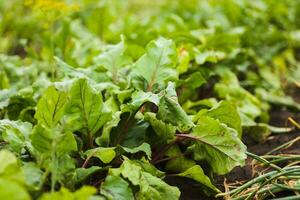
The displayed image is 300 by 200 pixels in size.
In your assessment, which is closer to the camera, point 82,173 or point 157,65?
point 82,173

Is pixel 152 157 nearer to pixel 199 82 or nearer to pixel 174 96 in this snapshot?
pixel 174 96

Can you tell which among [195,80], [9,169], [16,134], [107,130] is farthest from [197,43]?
[9,169]

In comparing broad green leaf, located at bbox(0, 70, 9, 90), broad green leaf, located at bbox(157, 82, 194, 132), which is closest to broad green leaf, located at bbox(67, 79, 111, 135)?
broad green leaf, located at bbox(157, 82, 194, 132)

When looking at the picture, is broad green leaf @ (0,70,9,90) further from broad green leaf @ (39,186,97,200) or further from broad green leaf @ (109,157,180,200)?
broad green leaf @ (39,186,97,200)

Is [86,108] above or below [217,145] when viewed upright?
above

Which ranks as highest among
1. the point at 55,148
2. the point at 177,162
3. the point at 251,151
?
the point at 55,148

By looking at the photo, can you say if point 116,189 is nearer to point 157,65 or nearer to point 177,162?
point 177,162
